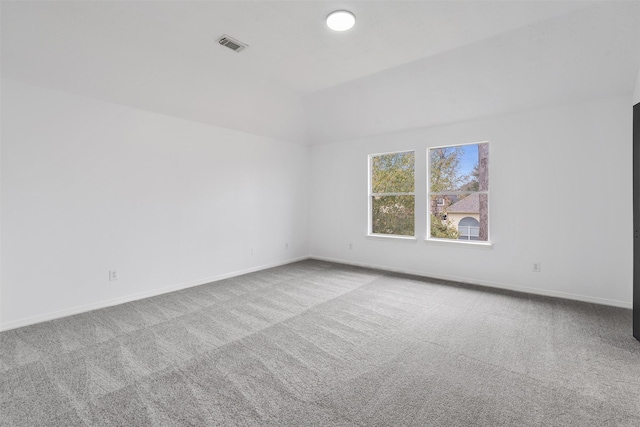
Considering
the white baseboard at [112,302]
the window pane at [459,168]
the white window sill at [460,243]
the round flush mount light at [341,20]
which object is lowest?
the white baseboard at [112,302]

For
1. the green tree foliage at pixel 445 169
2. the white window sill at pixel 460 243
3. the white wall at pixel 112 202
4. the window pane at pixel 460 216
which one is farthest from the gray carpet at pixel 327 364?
the green tree foliage at pixel 445 169

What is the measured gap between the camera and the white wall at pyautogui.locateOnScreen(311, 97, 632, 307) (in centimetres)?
334

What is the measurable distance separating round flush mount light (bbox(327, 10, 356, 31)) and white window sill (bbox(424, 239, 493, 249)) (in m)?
3.28

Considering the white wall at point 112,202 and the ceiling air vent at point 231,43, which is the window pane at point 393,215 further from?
the ceiling air vent at point 231,43

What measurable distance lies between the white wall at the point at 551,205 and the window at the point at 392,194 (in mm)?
205

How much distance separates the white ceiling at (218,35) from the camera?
250 centimetres

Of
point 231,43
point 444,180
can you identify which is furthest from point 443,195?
point 231,43

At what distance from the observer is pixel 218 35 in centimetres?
292

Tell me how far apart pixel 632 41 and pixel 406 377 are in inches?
145

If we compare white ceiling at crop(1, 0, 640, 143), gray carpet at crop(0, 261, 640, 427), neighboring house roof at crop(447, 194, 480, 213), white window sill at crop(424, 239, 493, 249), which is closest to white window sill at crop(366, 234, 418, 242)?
white window sill at crop(424, 239, 493, 249)

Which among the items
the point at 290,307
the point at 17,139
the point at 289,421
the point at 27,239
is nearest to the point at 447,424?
the point at 289,421

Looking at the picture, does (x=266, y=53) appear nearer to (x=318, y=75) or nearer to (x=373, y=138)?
(x=318, y=75)

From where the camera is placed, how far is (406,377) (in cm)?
204

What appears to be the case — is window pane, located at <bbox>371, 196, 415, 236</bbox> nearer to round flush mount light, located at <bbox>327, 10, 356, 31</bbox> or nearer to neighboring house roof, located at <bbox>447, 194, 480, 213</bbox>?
neighboring house roof, located at <bbox>447, 194, 480, 213</bbox>
